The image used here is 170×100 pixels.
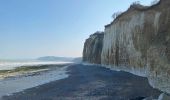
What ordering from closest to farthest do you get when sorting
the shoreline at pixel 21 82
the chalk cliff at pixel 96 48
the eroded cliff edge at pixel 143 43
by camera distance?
the eroded cliff edge at pixel 143 43
the shoreline at pixel 21 82
the chalk cliff at pixel 96 48

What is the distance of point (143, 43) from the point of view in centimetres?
4184

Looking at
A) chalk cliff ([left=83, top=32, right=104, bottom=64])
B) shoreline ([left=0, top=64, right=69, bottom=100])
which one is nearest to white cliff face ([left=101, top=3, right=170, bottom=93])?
shoreline ([left=0, top=64, right=69, bottom=100])

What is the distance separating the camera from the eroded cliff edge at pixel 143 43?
23.4m

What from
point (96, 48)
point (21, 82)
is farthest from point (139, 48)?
point (96, 48)

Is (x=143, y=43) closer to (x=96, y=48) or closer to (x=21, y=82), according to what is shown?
(x=21, y=82)

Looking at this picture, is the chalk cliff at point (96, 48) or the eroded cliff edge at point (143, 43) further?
the chalk cliff at point (96, 48)

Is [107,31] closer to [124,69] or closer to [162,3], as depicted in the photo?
[124,69]

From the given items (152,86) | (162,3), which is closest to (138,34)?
(162,3)

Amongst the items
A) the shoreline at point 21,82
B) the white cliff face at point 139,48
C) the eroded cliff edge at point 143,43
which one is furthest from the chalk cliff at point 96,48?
the shoreline at point 21,82

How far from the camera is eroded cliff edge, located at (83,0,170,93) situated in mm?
23436

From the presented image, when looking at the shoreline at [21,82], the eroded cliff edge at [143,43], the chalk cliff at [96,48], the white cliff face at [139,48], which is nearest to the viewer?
the eroded cliff edge at [143,43]

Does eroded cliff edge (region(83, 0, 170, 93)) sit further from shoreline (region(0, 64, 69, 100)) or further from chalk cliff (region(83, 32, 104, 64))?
chalk cliff (region(83, 32, 104, 64))

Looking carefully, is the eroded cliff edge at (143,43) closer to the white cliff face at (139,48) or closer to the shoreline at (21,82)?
the white cliff face at (139,48)

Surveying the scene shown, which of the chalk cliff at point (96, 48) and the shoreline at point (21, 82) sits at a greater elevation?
the chalk cliff at point (96, 48)
